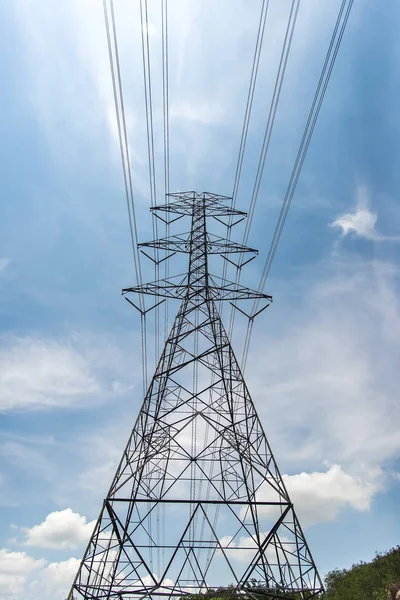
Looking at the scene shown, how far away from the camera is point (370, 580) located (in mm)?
56938

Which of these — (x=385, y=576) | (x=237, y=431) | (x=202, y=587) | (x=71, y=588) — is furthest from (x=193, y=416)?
(x=385, y=576)

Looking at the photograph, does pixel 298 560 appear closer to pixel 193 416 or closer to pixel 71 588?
pixel 193 416

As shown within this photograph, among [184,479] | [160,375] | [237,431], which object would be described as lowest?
[184,479]

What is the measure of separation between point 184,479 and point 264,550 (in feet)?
11.7

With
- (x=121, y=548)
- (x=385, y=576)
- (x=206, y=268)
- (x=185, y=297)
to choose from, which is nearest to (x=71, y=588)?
(x=121, y=548)

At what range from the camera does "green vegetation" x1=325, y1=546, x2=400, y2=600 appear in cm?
4762

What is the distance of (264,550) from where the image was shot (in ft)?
50.2

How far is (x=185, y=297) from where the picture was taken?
21.1m

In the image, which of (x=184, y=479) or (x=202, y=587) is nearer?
(x=202, y=587)

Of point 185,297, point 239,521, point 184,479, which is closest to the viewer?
point 239,521

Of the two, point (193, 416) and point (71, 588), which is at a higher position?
point (193, 416)

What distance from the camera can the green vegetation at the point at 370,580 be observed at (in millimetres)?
47625

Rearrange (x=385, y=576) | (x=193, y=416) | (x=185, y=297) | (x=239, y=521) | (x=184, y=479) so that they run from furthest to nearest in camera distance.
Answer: (x=385, y=576), (x=185, y=297), (x=193, y=416), (x=184, y=479), (x=239, y=521)

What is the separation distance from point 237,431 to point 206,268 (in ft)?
26.6
